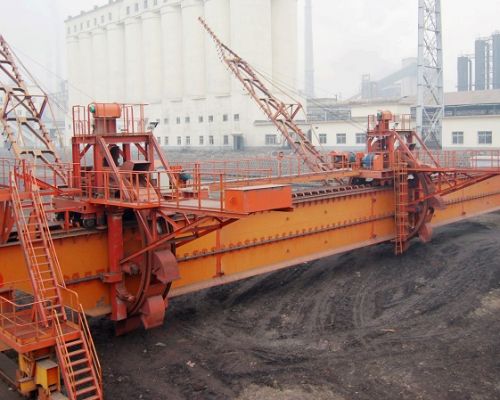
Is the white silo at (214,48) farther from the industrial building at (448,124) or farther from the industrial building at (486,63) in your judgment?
the industrial building at (486,63)

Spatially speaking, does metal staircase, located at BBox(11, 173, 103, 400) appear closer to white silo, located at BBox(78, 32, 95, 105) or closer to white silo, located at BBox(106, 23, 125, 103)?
white silo, located at BBox(106, 23, 125, 103)

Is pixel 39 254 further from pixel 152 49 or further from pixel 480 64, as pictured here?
pixel 480 64

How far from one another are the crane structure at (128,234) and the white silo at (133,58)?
49.1m

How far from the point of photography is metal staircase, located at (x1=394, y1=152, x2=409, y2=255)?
18.0 metres

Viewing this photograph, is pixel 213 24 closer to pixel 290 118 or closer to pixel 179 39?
pixel 179 39

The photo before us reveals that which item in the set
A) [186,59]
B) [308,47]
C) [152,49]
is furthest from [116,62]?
[308,47]

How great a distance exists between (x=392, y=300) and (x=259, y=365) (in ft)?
16.9

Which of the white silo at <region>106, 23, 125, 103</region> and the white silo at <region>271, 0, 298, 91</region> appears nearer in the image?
the white silo at <region>271, 0, 298, 91</region>

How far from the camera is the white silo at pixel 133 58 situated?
206ft

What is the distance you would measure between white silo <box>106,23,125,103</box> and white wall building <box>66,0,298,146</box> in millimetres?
117

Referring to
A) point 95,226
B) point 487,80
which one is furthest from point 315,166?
point 487,80

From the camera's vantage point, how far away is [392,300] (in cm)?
1423

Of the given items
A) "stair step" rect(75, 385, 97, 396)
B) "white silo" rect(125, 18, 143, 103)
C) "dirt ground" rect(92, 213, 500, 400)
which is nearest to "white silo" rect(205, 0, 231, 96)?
A: "white silo" rect(125, 18, 143, 103)

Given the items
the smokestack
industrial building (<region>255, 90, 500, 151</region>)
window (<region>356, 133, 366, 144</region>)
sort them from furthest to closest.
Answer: the smokestack
window (<region>356, 133, 366, 144</region>)
industrial building (<region>255, 90, 500, 151</region>)
